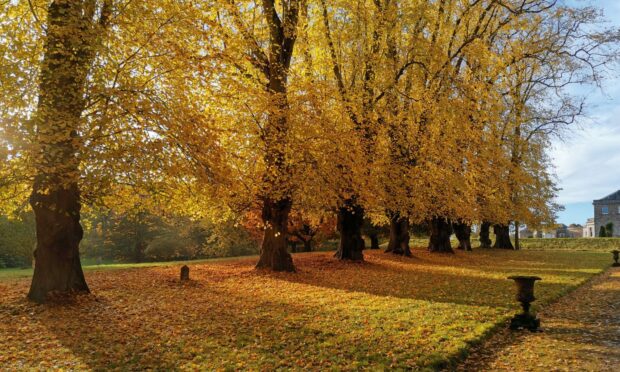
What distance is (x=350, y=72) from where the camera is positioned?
24.5 metres

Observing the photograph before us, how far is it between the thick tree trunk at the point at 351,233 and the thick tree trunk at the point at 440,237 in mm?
12134

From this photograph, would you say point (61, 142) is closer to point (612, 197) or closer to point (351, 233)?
point (351, 233)

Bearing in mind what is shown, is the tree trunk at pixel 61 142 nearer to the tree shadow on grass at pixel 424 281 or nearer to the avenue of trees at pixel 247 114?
the avenue of trees at pixel 247 114

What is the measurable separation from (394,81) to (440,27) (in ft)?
18.5

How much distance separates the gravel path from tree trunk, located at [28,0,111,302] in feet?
33.5

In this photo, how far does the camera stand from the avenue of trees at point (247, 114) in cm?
1087

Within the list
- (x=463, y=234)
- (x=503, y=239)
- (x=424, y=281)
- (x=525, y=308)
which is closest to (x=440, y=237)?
(x=463, y=234)

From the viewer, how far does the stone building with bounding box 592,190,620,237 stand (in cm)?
7662

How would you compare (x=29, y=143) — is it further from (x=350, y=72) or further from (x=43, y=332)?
(x=350, y=72)

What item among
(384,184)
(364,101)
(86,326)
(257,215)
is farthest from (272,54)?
(86,326)

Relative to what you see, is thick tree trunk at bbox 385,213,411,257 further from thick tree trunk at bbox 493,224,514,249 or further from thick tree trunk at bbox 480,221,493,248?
thick tree trunk at bbox 493,224,514,249

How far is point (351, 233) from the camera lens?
24.6m

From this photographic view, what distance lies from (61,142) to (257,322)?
286 inches

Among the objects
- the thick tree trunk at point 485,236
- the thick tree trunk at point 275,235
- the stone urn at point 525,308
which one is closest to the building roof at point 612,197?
the thick tree trunk at point 485,236
